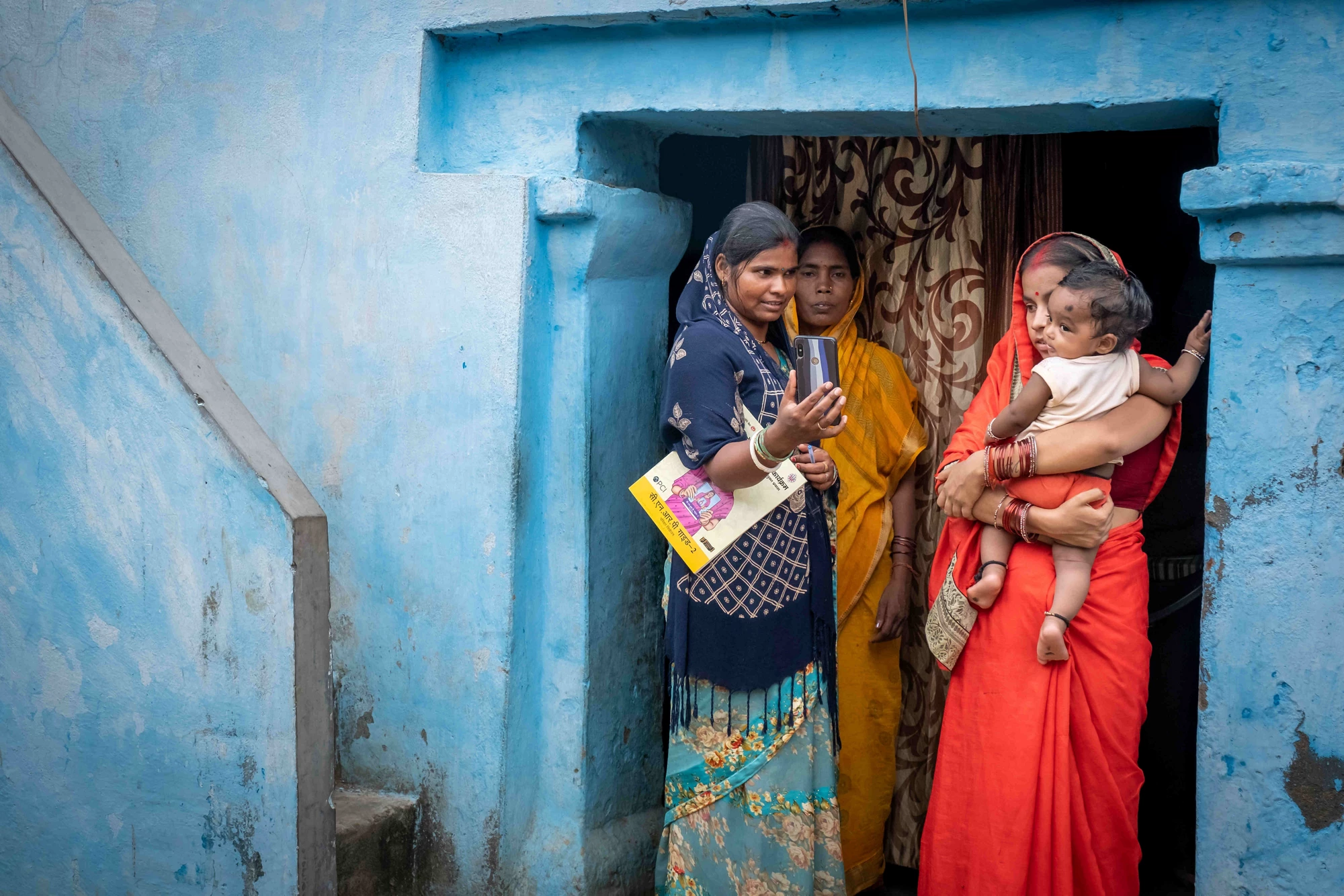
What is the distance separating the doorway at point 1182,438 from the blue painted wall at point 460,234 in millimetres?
911

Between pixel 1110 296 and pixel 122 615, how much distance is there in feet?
8.20

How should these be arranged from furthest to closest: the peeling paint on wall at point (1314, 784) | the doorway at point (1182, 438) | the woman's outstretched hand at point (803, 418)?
the doorway at point (1182, 438) → the woman's outstretched hand at point (803, 418) → the peeling paint on wall at point (1314, 784)

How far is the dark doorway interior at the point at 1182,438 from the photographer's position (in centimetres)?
355

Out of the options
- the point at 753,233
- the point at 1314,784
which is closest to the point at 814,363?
the point at 753,233

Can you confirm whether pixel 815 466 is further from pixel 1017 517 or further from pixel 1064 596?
pixel 1064 596

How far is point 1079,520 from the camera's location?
2488 millimetres

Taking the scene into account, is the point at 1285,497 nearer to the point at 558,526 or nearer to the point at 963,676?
the point at 963,676

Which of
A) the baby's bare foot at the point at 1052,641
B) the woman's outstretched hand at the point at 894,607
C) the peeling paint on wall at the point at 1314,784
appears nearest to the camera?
the peeling paint on wall at the point at 1314,784

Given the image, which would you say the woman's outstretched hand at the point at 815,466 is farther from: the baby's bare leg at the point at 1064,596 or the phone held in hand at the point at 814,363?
→ the baby's bare leg at the point at 1064,596

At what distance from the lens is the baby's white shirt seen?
2.48 metres

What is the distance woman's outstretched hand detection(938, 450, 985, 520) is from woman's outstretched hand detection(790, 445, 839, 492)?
30 centimetres

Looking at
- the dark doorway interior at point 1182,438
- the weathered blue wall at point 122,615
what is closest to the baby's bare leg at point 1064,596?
the dark doorway interior at point 1182,438

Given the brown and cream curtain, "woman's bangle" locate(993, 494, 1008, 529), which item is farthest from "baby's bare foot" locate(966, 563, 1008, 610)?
the brown and cream curtain

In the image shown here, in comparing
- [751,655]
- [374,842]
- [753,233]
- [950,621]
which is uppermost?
[753,233]
